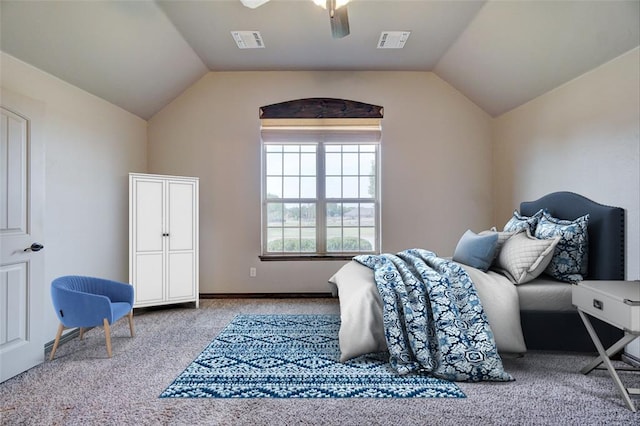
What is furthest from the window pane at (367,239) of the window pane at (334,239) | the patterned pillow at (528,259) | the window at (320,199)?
the patterned pillow at (528,259)

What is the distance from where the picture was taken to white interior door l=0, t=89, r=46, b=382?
2.23 m

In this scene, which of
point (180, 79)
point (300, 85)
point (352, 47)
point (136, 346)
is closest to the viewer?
point (136, 346)

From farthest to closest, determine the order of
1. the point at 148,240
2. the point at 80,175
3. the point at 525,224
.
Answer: the point at 148,240
the point at 80,175
the point at 525,224

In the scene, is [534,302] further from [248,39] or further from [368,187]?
[248,39]

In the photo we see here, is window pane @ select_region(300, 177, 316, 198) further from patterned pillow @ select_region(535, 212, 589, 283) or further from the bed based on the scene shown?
patterned pillow @ select_region(535, 212, 589, 283)

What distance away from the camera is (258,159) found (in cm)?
437

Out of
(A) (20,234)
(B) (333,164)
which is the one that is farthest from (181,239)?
(B) (333,164)

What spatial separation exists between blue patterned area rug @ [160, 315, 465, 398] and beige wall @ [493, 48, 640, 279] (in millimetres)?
1985

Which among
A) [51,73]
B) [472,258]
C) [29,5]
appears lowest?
[472,258]

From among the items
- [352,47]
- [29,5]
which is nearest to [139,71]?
[29,5]

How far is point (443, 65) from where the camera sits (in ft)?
13.3

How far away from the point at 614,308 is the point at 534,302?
65 centimetres

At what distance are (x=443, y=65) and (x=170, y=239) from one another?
4025 mm

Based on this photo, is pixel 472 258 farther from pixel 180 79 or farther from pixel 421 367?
pixel 180 79
